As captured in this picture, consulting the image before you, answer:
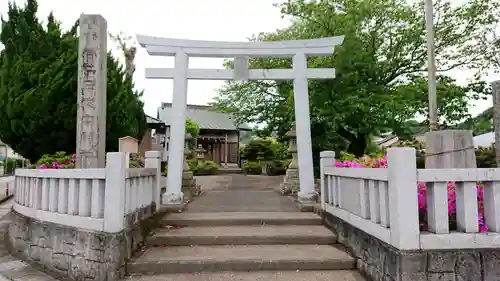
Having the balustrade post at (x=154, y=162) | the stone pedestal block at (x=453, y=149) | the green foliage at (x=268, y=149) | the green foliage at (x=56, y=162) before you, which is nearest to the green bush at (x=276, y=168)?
the green foliage at (x=268, y=149)

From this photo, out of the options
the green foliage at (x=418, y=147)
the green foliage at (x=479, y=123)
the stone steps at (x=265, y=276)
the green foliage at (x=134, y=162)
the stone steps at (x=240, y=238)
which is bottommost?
the stone steps at (x=265, y=276)

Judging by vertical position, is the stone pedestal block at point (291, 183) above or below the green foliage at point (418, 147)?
below

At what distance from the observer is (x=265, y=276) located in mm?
3330

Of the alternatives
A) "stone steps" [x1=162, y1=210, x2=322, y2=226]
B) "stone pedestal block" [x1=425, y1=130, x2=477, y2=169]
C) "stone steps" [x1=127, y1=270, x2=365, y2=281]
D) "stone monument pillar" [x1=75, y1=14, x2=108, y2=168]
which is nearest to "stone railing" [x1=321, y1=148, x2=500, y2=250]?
"stone steps" [x1=127, y1=270, x2=365, y2=281]

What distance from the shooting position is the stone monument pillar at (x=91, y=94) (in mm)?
5285

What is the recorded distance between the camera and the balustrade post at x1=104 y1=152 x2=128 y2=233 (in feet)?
10.8

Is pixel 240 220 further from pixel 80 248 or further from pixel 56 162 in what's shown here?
pixel 56 162

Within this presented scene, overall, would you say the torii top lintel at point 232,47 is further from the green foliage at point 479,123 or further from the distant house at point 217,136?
the distant house at point 217,136

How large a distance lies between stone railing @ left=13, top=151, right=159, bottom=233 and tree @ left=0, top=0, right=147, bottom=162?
3498 mm

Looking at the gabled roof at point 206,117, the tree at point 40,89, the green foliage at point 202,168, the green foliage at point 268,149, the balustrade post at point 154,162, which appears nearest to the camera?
the balustrade post at point 154,162

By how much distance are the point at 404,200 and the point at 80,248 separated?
3244mm

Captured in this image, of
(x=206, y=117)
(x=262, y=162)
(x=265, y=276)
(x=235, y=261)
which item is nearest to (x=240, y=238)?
(x=235, y=261)

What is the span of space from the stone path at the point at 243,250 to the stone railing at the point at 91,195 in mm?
563

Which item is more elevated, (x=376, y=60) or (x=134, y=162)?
(x=376, y=60)
